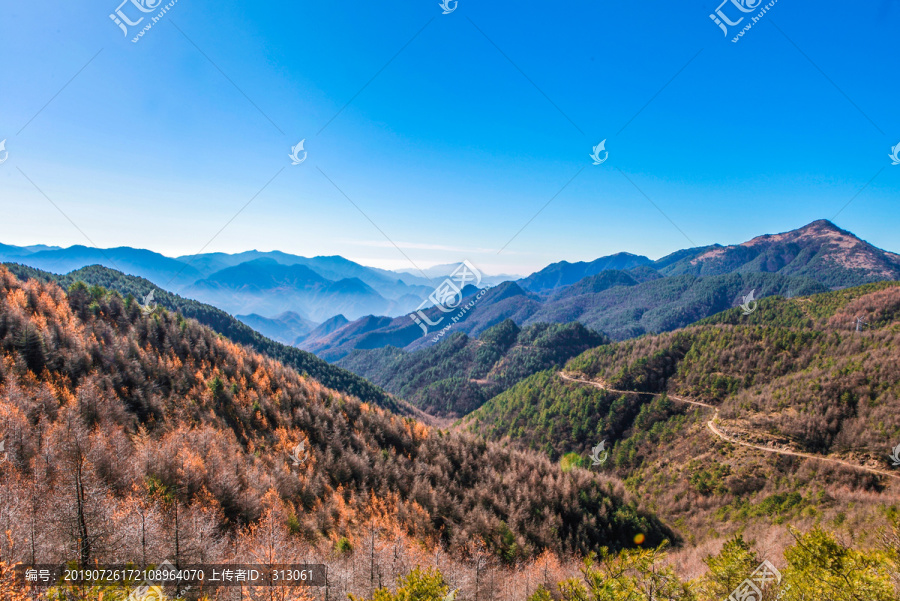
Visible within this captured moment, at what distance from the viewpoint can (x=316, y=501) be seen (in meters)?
38.7

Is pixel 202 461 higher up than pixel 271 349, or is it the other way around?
pixel 271 349

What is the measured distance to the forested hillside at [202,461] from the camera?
63.5 ft

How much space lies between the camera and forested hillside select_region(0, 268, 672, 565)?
19.3 m

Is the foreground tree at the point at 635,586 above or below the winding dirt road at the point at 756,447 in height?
above

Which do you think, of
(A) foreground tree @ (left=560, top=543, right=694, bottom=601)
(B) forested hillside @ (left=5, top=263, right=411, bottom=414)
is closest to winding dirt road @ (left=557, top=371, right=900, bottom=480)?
(A) foreground tree @ (left=560, top=543, right=694, bottom=601)

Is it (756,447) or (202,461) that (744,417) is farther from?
(202,461)

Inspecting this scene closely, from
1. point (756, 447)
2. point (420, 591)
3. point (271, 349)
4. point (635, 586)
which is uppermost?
point (271, 349)

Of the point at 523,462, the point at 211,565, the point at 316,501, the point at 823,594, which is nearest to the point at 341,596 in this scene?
the point at 211,565

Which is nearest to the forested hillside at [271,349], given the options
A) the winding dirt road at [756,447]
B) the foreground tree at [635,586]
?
the winding dirt road at [756,447]

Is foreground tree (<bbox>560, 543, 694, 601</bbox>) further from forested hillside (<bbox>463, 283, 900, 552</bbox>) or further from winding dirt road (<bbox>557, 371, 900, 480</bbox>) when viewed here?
winding dirt road (<bbox>557, 371, 900, 480</bbox>)

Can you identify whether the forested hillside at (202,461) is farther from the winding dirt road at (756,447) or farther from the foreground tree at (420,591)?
the winding dirt road at (756,447)

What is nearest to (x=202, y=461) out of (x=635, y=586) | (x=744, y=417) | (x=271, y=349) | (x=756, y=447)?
(x=635, y=586)

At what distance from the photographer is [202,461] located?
33.4 meters

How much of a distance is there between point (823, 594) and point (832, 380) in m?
75.5
